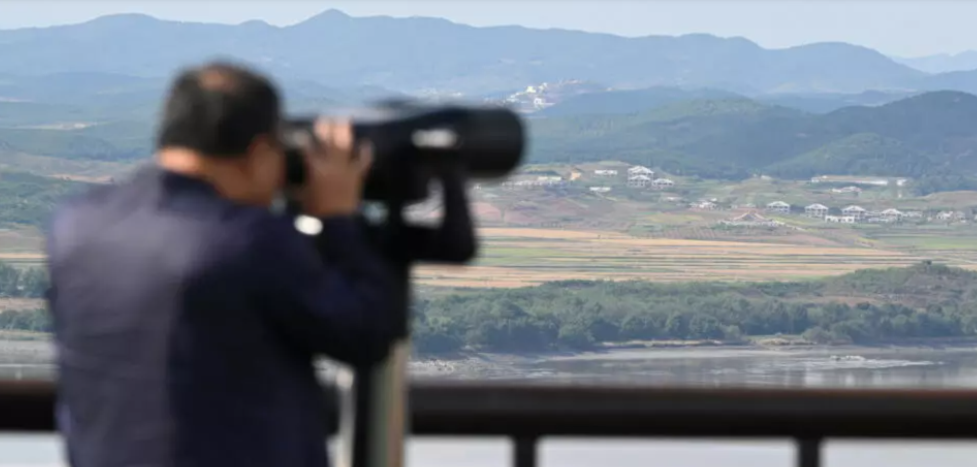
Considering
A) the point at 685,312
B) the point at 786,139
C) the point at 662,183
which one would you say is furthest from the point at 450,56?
the point at 685,312

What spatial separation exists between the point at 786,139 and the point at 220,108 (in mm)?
72447

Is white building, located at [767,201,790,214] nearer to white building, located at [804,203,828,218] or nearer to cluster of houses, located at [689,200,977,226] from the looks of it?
cluster of houses, located at [689,200,977,226]

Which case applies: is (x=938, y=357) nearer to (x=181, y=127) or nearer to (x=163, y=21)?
(x=181, y=127)

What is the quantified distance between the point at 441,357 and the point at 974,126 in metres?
55.2

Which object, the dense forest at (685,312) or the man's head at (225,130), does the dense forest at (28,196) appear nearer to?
the dense forest at (685,312)

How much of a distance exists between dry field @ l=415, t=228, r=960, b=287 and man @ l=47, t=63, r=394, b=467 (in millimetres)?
32290

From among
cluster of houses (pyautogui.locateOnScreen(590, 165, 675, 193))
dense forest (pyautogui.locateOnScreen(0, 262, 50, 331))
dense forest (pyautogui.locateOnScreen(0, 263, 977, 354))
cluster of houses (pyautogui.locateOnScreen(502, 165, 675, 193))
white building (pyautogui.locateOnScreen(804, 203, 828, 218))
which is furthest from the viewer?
white building (pyautogui.locateOnScreen(804, 203, 828, 218))

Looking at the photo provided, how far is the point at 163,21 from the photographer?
95.4 m

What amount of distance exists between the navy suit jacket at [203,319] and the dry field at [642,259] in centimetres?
3229

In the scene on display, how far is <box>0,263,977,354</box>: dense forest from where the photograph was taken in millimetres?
25438

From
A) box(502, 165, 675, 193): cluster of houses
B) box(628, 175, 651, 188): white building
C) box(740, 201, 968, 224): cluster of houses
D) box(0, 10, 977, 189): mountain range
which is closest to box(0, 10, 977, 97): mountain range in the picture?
box(0, 10, 977, 189): mountain range

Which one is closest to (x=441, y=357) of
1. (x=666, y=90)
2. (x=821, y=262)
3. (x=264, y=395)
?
(x=264, y=395)

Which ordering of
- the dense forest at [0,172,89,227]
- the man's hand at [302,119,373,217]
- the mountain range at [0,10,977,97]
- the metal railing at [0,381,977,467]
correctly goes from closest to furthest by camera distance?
the man's hand at [302,119,373,217] → the metal railing at [0,381,977,467] → the dense forest at [0,172,89,227] → the mountain range at [0,10,977,97]

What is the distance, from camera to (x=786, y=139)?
7294 centimetres
